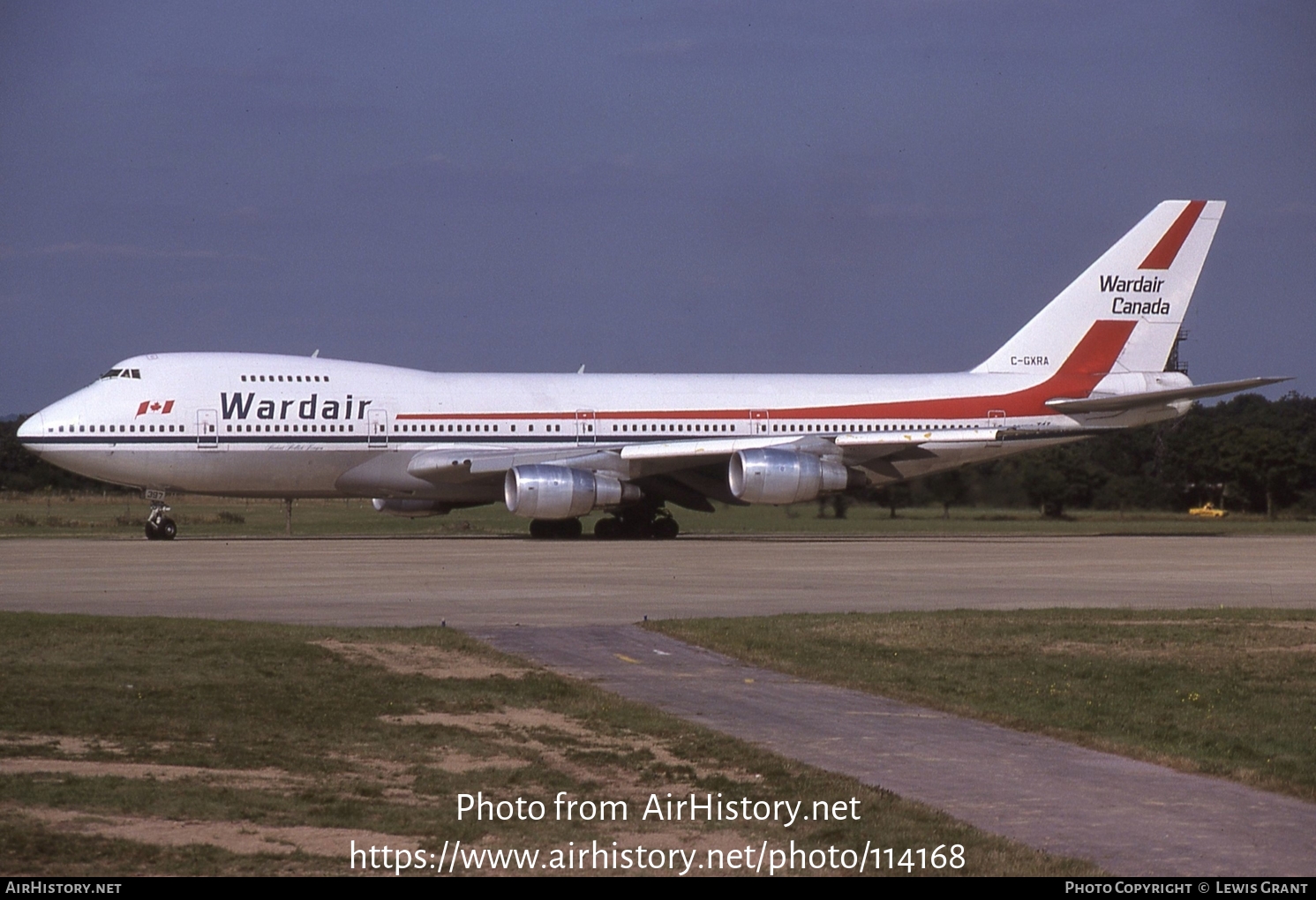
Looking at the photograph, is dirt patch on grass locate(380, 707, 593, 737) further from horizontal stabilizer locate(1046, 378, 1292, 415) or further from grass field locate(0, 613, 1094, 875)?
horizontal stabilizer locate(1046, 378, 1292, 415)

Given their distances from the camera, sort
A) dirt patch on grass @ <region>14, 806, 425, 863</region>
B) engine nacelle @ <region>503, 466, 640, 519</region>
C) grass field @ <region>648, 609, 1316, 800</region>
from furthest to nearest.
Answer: engine nacelle @ <region>503, 466, 640, 519</region>
grass field @ <region>648, 609, 1316, 800</region>
dirt patch on grass @ <region>14, 806, 425, 863</region>

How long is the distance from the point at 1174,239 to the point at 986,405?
6907mm

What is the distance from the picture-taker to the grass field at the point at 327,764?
23.4 ft

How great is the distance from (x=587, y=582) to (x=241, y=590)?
4.89 meters

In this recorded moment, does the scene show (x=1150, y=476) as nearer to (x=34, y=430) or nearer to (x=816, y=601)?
(x=34, y=430)

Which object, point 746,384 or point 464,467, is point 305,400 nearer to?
point 464,467

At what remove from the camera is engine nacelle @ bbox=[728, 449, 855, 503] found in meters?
35.2

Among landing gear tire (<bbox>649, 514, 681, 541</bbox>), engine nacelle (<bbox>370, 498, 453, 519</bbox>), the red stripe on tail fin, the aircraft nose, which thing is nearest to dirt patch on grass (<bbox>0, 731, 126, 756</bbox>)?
the aircraft nose

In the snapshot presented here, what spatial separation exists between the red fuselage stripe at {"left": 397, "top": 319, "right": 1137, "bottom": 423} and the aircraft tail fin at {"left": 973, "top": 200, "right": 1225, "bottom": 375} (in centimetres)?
24

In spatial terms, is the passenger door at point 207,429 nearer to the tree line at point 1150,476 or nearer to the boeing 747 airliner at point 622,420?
the boeing 747 airliner at point 622,420

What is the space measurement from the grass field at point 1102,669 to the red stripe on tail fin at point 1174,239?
24191 millimetres

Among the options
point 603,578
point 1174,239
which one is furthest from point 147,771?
point 1174,239

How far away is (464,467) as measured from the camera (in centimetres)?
3556

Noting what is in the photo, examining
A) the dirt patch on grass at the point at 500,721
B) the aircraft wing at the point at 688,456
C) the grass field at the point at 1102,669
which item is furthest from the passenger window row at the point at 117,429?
the dirt patch on grass at the point at 500,721
